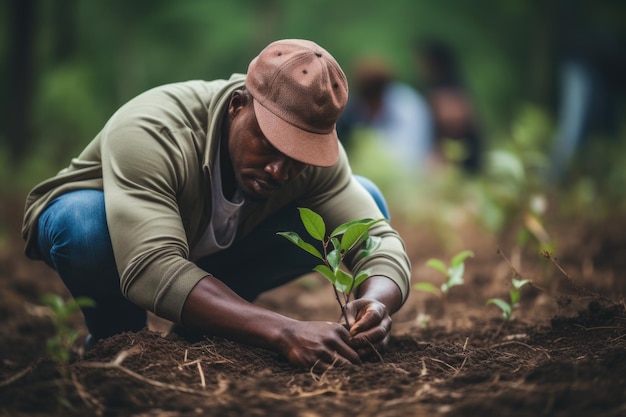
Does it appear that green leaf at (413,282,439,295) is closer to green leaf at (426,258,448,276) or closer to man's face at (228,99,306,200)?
green leaf at (426,258,448,276)

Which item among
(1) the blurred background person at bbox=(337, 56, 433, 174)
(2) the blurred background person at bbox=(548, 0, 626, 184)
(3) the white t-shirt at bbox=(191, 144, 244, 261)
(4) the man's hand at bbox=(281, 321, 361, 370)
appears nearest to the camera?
(4) the man's hand at bbox=(281, 321, 361, 370)

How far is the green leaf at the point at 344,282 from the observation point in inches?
81.0

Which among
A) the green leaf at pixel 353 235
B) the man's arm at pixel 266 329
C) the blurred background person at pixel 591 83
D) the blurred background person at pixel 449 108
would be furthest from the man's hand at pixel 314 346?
the blurred background person at pixel 449 108

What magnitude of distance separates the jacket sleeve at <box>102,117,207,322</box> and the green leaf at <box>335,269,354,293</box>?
0.39 m

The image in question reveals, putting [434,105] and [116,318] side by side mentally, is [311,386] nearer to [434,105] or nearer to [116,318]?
[116,318]

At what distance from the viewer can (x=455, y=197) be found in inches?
238

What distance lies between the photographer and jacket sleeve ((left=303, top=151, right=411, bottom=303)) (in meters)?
2.45

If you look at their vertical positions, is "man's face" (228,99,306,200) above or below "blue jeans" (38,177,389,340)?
above

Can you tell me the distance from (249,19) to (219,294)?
10.8 meters

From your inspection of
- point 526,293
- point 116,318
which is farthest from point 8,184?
point 526,293

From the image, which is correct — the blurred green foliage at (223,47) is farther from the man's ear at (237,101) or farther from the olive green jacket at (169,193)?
the man's ear at (237,101)

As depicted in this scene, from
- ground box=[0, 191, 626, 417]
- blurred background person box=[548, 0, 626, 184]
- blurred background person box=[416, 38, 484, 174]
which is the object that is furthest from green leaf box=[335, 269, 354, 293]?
blurred background person box=[416, 38, 484, 174]

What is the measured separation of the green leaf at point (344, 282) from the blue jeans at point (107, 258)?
59 cm

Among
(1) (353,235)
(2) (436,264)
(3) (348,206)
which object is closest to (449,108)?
(2) (436,264)
